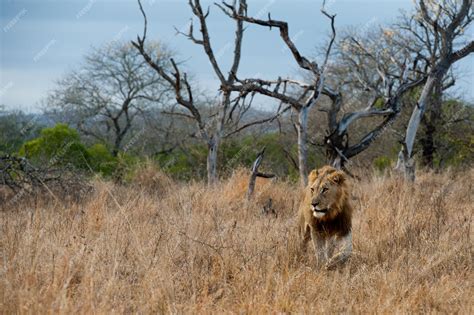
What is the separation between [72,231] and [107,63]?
26.0 metres

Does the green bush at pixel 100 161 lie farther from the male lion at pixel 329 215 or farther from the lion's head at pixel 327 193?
the lion's head at pixel 327 193

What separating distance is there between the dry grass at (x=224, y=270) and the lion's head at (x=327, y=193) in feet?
1.61

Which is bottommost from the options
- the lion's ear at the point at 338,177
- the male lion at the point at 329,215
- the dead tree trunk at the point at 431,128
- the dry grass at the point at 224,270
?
the dry grass at the point at 224,270

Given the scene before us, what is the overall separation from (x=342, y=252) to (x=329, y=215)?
1.17ft

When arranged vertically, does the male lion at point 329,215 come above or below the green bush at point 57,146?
below

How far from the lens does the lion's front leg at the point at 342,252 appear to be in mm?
4969

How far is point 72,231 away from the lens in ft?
17.6

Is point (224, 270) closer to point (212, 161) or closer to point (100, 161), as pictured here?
point (212, 161)

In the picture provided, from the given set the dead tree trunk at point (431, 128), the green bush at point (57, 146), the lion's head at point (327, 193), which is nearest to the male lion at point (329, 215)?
the lion's head at point (327, 193)

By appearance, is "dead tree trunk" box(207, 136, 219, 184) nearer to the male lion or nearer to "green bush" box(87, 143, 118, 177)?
"green bush" box(87, 143, 118, 177)

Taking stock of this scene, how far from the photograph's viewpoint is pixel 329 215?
495 centimetres

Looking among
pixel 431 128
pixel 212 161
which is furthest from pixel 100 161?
pixel 431 128

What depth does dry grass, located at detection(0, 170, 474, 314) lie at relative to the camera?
3.76 m

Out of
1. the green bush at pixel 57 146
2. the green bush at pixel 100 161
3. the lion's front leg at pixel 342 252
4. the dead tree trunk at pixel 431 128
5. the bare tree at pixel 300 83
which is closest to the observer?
the lion's front leg at pixel 342 252
